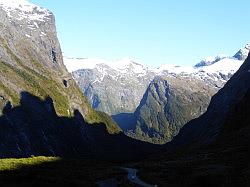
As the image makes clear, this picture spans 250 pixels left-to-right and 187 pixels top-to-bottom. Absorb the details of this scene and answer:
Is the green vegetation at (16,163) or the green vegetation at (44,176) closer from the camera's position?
the green vegetation at (44,176)

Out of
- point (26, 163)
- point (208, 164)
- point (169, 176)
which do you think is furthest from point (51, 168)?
point (208, 164)

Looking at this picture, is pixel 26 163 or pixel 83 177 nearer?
pixel 83 177

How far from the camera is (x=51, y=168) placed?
103438mm

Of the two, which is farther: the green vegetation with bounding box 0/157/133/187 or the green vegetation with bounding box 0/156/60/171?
the green vegetation with bounding box 0/156/60/171

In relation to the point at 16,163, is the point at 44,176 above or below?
above

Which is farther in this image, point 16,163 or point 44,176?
point 16,163

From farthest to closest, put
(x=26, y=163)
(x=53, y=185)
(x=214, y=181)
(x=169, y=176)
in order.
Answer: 1. (x=26, y=163)
2. (x=169, y=176)
3. (x=214, y=181)
4. (x=53, y=185)

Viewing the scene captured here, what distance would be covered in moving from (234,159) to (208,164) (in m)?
5.51

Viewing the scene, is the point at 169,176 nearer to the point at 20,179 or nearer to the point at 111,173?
the point at 111,173

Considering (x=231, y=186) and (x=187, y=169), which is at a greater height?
(x=231, y=186)

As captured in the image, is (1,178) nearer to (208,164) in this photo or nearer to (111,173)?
(111,173)

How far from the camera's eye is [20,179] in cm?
7994

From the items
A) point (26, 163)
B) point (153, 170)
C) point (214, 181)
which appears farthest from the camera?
point (153, 170)

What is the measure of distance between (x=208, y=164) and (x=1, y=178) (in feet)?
160
